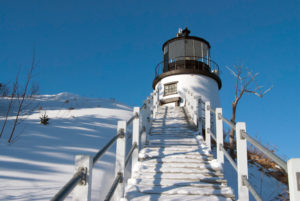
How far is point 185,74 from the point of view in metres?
13.9

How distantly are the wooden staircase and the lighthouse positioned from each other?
7.68 m

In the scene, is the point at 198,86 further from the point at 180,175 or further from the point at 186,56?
the point at 180,175

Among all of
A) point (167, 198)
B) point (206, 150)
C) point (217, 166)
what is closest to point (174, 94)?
point (206, 150)

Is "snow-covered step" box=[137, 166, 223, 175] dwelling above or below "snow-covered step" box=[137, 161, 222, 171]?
below

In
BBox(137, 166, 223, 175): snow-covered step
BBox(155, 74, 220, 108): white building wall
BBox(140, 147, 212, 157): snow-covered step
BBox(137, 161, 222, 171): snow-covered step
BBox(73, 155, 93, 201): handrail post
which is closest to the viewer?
BBox(73, 155, 93, 201): handrail post

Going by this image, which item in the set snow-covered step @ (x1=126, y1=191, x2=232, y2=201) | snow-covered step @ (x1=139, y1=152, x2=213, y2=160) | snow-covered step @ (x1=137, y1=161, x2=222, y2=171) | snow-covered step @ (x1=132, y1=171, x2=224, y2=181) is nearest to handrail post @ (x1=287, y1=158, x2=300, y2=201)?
snow-covered step @ (x1=126, y1=191, x2=232, y2=201)

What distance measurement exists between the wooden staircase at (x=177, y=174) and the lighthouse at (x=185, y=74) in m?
7.68

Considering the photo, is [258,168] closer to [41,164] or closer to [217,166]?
[217,166]

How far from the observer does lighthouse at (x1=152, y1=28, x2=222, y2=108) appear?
1372 centimetres

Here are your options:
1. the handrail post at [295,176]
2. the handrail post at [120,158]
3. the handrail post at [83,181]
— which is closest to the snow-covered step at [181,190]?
the handrail post at [120,158]

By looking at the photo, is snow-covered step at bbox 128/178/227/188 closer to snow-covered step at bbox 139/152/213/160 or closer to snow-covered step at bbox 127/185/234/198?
snow-covered step at bbox 127/185/234/198

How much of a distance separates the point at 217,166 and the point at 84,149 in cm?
277

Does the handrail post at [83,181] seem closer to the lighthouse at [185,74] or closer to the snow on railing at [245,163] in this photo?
the snow on railing at [245,163]

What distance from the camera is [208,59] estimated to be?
49.6ft
